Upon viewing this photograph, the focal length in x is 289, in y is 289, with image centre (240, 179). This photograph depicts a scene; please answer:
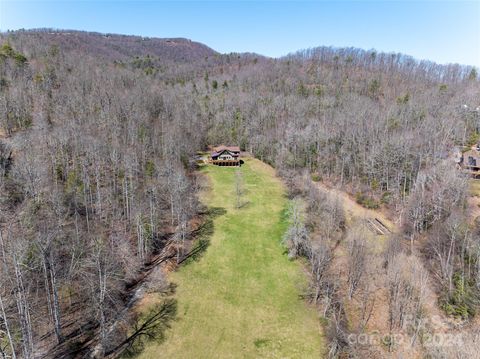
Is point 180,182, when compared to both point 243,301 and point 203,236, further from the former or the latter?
Answer: point 243,301

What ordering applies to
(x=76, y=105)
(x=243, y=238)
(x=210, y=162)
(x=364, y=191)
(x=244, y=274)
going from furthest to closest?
1. (x=210, y=162)
2. (x=76, y=105)
3. (x=364, y=191)
4. (x=243, y=238)
5. (x=244, y=274)

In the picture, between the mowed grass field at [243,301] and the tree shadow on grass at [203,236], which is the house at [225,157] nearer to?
the tree shadow on grass at [203,236]

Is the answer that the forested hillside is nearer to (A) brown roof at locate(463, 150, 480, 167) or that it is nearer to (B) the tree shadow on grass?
(B) the tree shadow on grass

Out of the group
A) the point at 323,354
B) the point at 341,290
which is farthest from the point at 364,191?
the point at 323,354

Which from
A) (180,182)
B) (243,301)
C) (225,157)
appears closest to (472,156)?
(225,157)

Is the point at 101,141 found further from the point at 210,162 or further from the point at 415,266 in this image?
the point at 415,266

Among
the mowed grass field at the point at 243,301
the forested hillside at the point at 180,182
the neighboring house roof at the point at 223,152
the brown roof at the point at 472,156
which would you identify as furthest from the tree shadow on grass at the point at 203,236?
the brown roof at the point at 472,156
